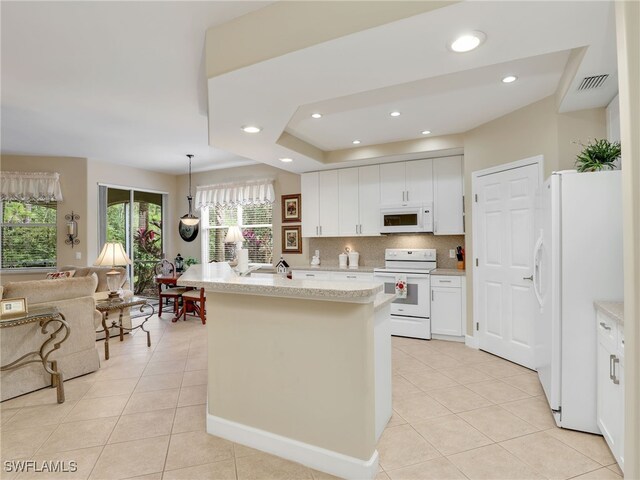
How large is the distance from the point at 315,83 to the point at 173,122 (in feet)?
7.78

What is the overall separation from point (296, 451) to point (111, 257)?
3245 mm

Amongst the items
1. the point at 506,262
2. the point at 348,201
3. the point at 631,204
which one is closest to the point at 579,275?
the point at 631,204

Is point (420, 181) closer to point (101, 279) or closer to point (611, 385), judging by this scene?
point (611, 385)

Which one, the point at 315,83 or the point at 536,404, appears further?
the point at 536,404

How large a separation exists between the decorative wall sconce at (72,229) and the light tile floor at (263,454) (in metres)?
3.22

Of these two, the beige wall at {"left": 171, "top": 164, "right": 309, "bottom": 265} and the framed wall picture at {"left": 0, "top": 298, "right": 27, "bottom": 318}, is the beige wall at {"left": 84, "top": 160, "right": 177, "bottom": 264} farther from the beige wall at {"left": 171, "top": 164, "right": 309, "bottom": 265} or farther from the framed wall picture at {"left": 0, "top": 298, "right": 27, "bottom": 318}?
the framed wall picture at {"left": 0, "top": 298, "right": 27, "bottom": 318}

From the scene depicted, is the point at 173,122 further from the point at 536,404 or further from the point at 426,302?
the point at 536,404

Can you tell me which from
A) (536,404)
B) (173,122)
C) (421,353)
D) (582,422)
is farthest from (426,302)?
(173,122)

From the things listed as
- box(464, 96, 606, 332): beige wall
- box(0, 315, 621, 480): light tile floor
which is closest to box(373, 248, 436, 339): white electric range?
box(464, 96, 606, 332): beige wall

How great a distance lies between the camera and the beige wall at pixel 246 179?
19.3 ft

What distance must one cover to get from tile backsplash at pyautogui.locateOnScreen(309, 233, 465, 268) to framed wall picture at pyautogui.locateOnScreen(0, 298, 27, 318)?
3814 millimetres

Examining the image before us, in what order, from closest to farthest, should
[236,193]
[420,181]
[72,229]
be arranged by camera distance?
[420,181], [72,229], [236,193]

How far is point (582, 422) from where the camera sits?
7.32ft

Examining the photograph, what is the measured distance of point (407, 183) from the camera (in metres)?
4.68
